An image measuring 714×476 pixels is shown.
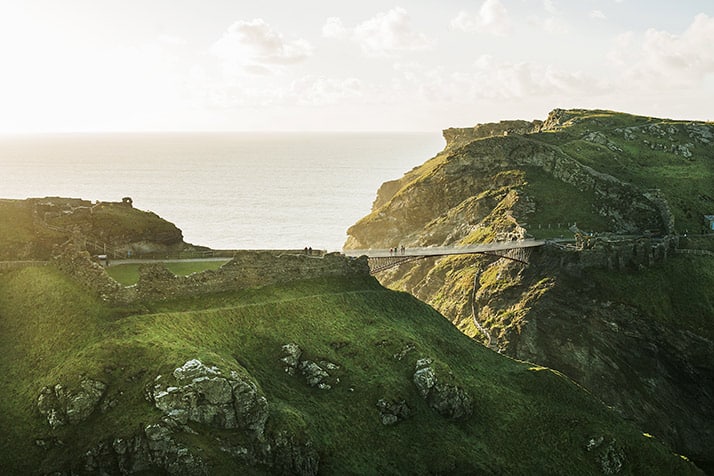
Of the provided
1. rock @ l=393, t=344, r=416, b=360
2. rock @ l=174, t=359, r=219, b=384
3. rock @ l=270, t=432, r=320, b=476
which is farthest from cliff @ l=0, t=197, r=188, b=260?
rock @ l=393, t=344, r=416, b=360

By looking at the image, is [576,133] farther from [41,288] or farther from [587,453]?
[41,288]

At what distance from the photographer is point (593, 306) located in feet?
248

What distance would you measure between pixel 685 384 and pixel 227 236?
336 ft

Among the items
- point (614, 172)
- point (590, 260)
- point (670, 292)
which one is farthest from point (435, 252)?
point (614, 172)

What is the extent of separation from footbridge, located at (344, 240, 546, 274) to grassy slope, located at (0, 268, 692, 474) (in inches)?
641

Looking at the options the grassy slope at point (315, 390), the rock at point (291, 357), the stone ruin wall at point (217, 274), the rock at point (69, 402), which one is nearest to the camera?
the rock at point (69, 402)

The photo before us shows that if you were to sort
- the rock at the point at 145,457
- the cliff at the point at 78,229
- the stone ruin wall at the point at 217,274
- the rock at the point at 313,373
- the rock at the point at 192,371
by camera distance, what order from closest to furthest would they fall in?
the rock at the point at 145,457 → the rock at the point at 192,371 → the rock at the point at 313,373 → the stone ruin wall at the point at 217,274 → the cliff at the point at 78,229

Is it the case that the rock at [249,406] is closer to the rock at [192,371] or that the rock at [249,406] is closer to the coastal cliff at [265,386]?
the coastal cliff at [265,386]

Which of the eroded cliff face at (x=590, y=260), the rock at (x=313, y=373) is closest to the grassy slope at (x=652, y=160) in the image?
the eroded cliff face at (x=590, y=260)

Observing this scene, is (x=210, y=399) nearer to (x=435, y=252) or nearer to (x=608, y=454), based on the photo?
(x=608, y=454)

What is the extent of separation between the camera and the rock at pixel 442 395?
47.2 metres

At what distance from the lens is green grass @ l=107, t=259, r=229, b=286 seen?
5209 cm

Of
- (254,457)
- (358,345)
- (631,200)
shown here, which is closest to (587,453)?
(358,345)

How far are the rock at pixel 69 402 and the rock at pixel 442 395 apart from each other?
70.5 ft
